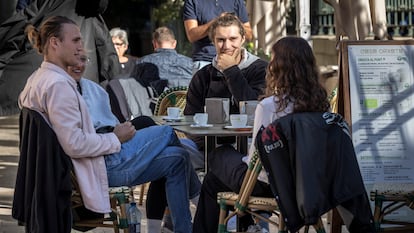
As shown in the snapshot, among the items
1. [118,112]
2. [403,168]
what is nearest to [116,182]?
[403,168]

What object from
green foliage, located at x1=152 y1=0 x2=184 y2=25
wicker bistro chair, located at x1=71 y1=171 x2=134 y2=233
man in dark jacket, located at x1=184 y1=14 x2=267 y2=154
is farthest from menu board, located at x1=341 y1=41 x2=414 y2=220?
green foliage, located at x1=152 y1=0 x2=184 y2=25

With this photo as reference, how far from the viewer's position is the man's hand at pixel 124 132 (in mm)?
5332

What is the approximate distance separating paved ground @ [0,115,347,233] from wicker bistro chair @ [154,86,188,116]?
78 centimetres

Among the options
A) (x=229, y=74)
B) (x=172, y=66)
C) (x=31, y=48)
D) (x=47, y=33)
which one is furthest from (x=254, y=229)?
(x=172, y=66)

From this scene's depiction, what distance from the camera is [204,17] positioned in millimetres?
8211

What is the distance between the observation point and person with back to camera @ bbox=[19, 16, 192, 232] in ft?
16.5

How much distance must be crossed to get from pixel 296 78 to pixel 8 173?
5685 millimetres

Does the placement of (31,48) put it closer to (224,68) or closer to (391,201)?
(224,68)

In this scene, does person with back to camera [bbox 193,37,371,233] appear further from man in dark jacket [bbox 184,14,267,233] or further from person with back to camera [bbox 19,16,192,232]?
man in dark jacket [bbox 184,14,267,233]

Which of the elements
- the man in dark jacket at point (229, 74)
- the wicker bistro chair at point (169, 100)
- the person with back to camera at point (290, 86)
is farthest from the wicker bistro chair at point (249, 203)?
the wicker bistro chair at point (169, 100)

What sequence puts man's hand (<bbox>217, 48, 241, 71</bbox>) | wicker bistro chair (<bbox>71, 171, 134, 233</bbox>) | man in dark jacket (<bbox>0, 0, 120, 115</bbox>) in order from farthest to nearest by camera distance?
man in dark jacket (<bbox>0, 0, 120, 115</bbox>), man's hand (<bbox>217, 48, 241, 71</bbox>), wicker bistro chair (<bbox>71, 171, 134, 233</bbox>)

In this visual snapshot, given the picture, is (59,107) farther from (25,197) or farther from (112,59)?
(112,59)

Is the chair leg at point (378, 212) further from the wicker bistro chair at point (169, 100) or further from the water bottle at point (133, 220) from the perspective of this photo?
the wicker bistro chair at point (169, 100)

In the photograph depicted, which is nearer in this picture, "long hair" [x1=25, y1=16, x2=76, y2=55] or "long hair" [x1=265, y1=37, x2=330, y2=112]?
"long hair" [x1=265, y1=37, x2=330, y2=112]
